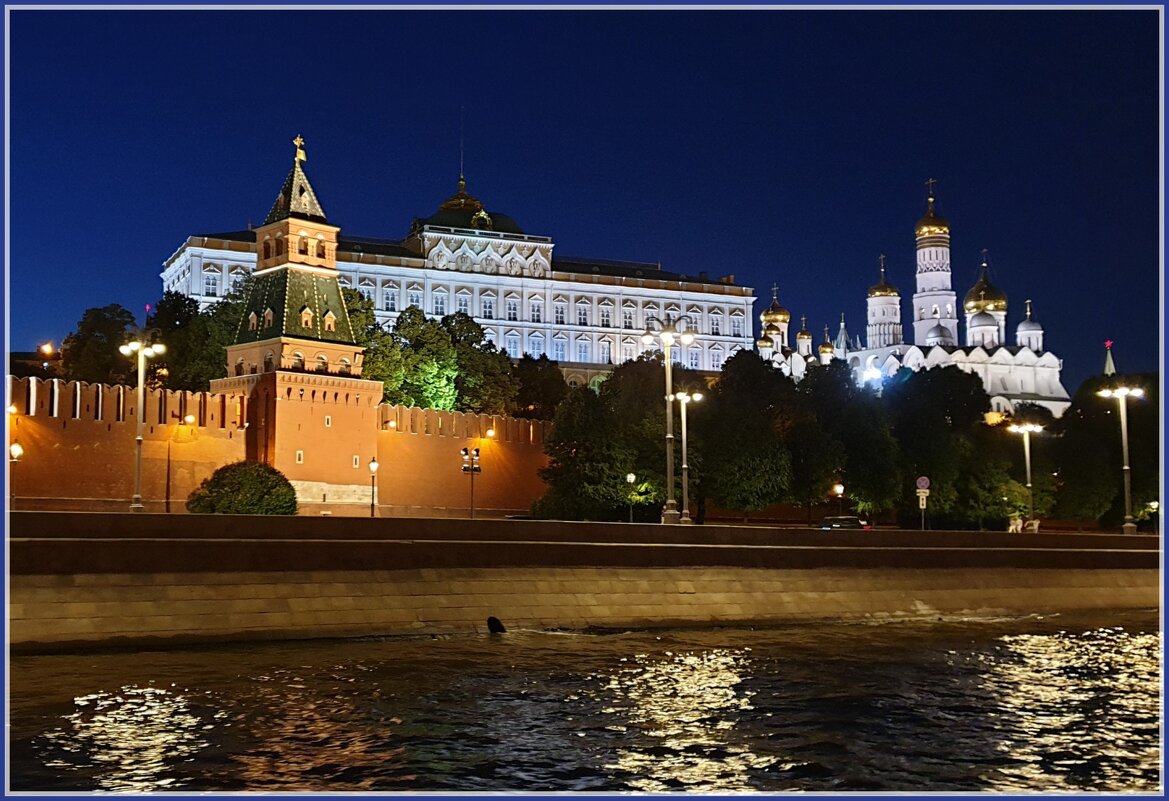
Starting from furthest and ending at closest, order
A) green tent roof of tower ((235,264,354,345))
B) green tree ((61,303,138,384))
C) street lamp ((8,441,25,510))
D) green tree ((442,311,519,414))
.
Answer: green tree ((442,311,519,414)), green tree ((61,303,138,384)), green tent roof of tower ((235,264,354,345)), street lamp ((8,441,25,510))

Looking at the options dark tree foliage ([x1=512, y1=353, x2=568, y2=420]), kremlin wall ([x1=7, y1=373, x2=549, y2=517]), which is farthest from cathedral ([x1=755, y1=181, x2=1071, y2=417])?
kremlin wall ([x1=7, y1=373, x2=549, y2=517])

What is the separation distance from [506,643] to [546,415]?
4745 cm

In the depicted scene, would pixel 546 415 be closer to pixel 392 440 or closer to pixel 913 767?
pixel 392 440

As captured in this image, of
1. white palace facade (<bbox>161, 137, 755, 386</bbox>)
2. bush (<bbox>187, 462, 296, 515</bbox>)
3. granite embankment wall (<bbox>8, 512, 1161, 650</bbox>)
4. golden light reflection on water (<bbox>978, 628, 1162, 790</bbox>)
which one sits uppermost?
white palace facade (<bbox>161, 137, 755, 386</bbox>)

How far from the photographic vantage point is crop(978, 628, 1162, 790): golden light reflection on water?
15.8 metres

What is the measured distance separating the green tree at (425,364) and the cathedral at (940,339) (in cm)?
5233

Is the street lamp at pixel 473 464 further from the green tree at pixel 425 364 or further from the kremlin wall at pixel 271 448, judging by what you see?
the green tree at pixel 425 364

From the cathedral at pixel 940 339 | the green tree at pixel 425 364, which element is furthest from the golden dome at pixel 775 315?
the green tree at pixel 425 364

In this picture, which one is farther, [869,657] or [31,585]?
[869,657]

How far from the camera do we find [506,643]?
25.4 m

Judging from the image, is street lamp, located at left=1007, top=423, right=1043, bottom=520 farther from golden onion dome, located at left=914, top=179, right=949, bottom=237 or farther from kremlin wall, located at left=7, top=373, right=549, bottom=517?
golden onion dome, located at left=914, top=179, right=949, bottom=237

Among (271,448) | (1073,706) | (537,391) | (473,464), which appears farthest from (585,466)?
(1073,706)

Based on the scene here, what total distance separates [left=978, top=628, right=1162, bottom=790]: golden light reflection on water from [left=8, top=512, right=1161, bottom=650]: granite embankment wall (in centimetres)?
414

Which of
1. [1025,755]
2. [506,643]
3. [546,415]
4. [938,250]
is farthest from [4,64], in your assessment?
[938,250]
